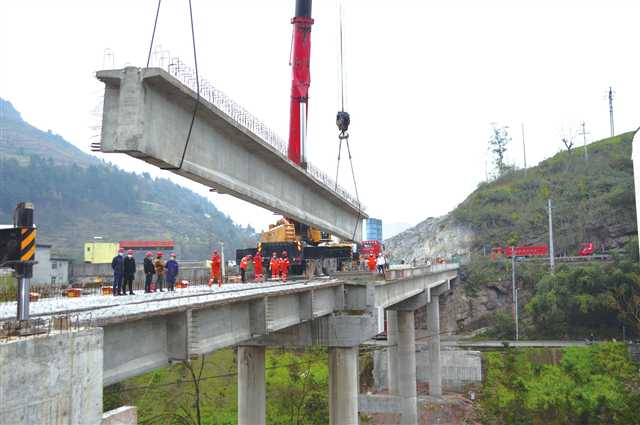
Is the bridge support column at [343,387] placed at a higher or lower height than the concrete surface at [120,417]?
lower

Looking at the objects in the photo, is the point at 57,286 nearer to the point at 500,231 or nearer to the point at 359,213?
the point at 359,213

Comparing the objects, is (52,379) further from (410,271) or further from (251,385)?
(410,271)

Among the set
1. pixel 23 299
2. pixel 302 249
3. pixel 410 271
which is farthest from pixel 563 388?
pixel 23 299

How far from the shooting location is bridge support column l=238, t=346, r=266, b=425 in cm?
2191

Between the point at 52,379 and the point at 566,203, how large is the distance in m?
85.0

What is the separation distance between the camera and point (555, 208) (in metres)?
81.6

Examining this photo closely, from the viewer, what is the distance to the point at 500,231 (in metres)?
85.3

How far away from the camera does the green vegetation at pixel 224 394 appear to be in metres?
39.4

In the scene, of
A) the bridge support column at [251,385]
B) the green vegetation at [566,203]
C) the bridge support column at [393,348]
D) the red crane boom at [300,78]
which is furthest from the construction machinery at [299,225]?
the green vegetation at [566,203]

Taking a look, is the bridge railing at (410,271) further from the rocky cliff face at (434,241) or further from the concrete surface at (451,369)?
the rocky cliff face at (434,241)

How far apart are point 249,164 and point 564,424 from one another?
34063 mm

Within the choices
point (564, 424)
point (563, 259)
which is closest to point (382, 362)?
point (564, 424)

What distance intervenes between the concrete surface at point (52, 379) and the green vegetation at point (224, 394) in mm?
29989

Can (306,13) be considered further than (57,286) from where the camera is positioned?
Yes
